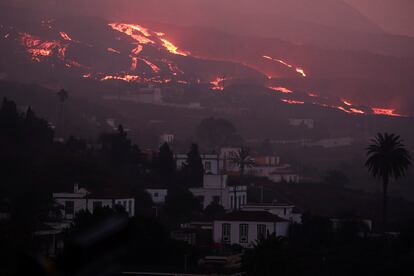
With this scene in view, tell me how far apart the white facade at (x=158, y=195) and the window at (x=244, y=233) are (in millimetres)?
10004

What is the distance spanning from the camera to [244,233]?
5362 cm

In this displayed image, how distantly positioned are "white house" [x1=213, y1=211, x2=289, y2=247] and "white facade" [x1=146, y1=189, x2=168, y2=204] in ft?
31.3

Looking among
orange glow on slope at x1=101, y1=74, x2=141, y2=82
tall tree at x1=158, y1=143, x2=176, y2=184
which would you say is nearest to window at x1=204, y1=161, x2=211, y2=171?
tall tree at x1=158, y1=143, x2=176, y2=184

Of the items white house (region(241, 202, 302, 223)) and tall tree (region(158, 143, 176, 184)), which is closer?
white house (region(241, 202, 302, 223))

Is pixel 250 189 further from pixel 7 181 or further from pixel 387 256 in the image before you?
pixel 387 256

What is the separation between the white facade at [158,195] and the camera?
63.2 m

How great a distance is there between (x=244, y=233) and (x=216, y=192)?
482 inches

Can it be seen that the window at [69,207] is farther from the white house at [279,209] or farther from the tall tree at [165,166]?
the tall tree at [165,166]

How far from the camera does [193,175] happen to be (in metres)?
68.7

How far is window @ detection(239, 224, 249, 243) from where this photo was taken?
5334 centimetres

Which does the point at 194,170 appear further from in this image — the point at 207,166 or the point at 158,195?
the point at 207,166

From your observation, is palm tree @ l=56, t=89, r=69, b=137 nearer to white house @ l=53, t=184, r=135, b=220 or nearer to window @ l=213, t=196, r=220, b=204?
window @ l=213, t=196, r=220, b=204

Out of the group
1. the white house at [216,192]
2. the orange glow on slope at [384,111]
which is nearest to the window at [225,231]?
the white house at [216,192]

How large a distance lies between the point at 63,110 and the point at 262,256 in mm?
86582
